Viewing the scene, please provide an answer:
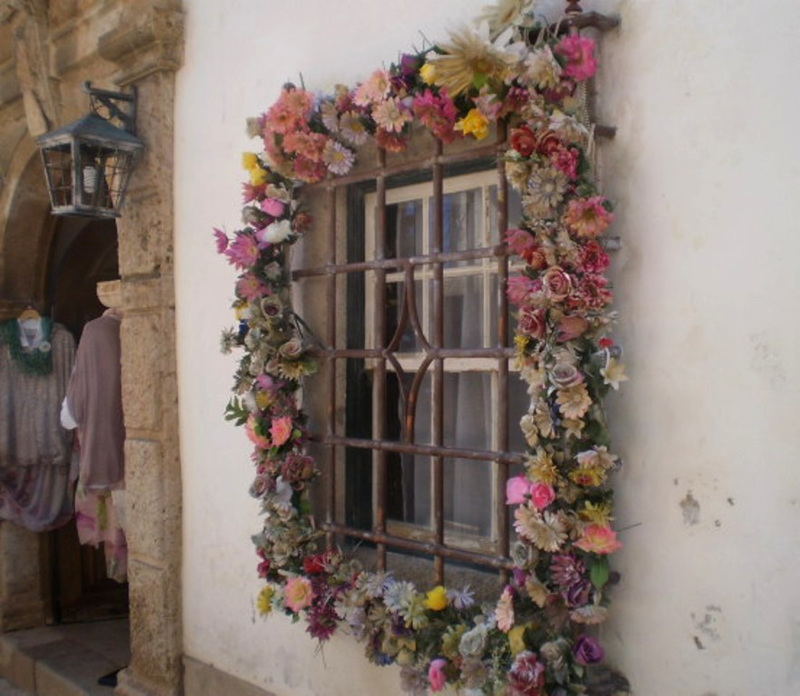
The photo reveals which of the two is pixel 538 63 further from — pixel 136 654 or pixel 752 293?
pixel 136 654

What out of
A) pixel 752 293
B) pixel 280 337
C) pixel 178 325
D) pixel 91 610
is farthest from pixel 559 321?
pixel 91 610

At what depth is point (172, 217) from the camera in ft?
12.7

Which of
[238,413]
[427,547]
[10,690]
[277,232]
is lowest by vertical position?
[10,690]

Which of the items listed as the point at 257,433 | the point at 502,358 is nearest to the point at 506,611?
the point at 502,358

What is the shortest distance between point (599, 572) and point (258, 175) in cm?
183

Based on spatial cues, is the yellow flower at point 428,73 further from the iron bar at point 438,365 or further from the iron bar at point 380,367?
the iron bar at point 380,367

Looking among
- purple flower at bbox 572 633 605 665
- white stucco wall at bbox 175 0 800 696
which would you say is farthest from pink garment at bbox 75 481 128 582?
white stucco wall at bbox 175 0 800 696

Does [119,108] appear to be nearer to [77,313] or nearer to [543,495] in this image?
[77,313]

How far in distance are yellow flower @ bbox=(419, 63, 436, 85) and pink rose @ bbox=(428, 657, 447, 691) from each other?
1.66m

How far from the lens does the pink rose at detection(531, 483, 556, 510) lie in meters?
2.27

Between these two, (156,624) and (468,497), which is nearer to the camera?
(468,497)

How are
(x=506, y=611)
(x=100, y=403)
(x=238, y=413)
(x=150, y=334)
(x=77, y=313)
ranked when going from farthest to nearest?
1. (x=77, y=313)
2. (x=100, y=403)
3. (x=150, y=334)
4. (x=238, y=413)
5. (x=506, y=611)

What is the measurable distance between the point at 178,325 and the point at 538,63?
2.18 meters

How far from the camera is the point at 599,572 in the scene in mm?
2236
